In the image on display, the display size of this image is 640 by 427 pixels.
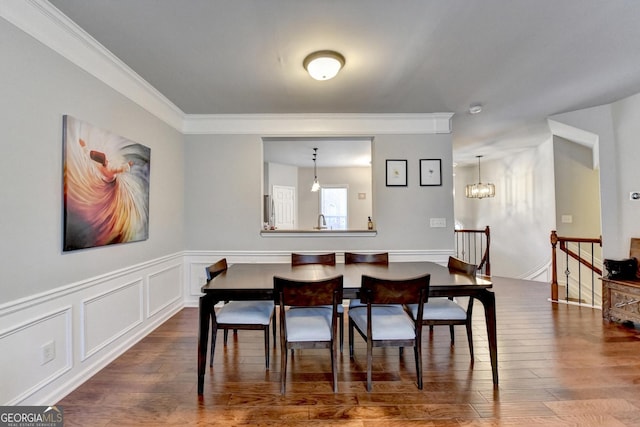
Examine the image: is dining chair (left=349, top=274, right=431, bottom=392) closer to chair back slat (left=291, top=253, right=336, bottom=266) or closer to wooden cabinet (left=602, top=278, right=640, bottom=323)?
chair back slat (left=291, top=253, right=336, bottom=266)

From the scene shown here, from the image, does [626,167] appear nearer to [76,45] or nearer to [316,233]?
[316,233]

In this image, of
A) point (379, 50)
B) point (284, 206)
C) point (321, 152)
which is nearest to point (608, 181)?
point (379, 50)

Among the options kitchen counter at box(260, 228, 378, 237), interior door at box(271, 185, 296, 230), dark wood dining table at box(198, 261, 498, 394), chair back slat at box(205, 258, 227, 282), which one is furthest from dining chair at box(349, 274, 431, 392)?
interior door at box(271, 185, 296, 230)

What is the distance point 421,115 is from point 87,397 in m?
4.14

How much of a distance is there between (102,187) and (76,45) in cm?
100

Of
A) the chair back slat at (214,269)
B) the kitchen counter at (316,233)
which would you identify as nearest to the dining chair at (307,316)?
the chair back slat at (214,269)

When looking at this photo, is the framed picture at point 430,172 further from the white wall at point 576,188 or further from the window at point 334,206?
the window at point 334,206

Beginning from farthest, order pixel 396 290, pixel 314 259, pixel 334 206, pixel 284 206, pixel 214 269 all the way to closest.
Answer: pixel 334 206
pixel 284 206
pixel 314 259
pixel 214 269
pixel 396 290

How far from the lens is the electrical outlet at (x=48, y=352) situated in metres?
1.80

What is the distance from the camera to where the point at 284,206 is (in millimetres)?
7410

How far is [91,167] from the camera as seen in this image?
2160mm

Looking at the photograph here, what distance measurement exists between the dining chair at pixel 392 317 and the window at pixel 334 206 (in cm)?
557

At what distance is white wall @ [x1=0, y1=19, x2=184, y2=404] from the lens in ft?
5.29

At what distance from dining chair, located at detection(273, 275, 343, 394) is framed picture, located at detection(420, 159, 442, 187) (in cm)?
235
